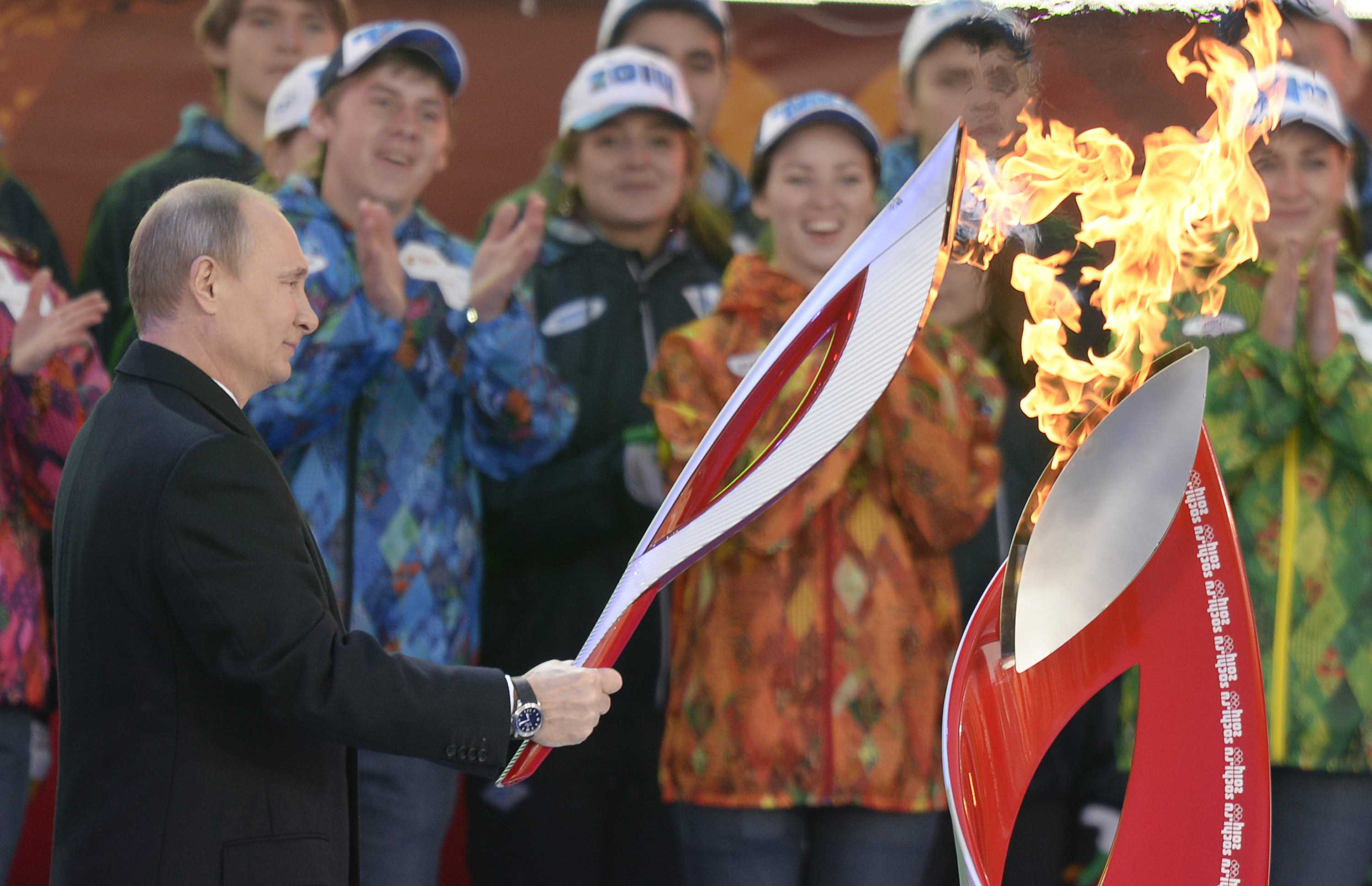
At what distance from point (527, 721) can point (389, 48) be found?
186cm

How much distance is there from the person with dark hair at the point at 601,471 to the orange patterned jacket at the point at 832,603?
0.98ft

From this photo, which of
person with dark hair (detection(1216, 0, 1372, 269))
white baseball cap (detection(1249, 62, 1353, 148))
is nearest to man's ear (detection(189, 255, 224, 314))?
person with dark hair (detection(1216, 0, 1372, 269))

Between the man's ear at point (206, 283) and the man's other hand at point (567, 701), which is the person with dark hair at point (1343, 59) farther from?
the man's ear at point (206, 283)

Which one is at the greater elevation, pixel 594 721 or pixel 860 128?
pixel 860 128

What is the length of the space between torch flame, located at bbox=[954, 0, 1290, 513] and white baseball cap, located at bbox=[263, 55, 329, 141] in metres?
1.61

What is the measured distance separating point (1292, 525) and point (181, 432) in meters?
2.18

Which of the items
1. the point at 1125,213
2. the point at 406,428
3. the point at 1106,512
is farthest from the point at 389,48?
the point at 1106,512

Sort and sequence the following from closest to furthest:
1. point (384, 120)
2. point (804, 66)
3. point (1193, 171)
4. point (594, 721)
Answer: point (594, 721) < point (1193, 171) < point (384, 120) < point (804, 66)

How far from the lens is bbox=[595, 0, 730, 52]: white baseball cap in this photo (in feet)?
11.3

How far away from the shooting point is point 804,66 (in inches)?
138

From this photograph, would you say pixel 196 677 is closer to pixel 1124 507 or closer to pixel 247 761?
pixel 247 761

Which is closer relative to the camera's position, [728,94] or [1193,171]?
[1193,171]

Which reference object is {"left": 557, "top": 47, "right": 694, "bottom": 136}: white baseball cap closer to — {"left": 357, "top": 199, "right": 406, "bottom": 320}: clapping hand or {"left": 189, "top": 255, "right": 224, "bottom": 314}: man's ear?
{"left": 357, "top": 199, "right": 406, "bottom": 320}: clapping hand

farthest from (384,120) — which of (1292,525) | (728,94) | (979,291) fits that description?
(1292,525)
